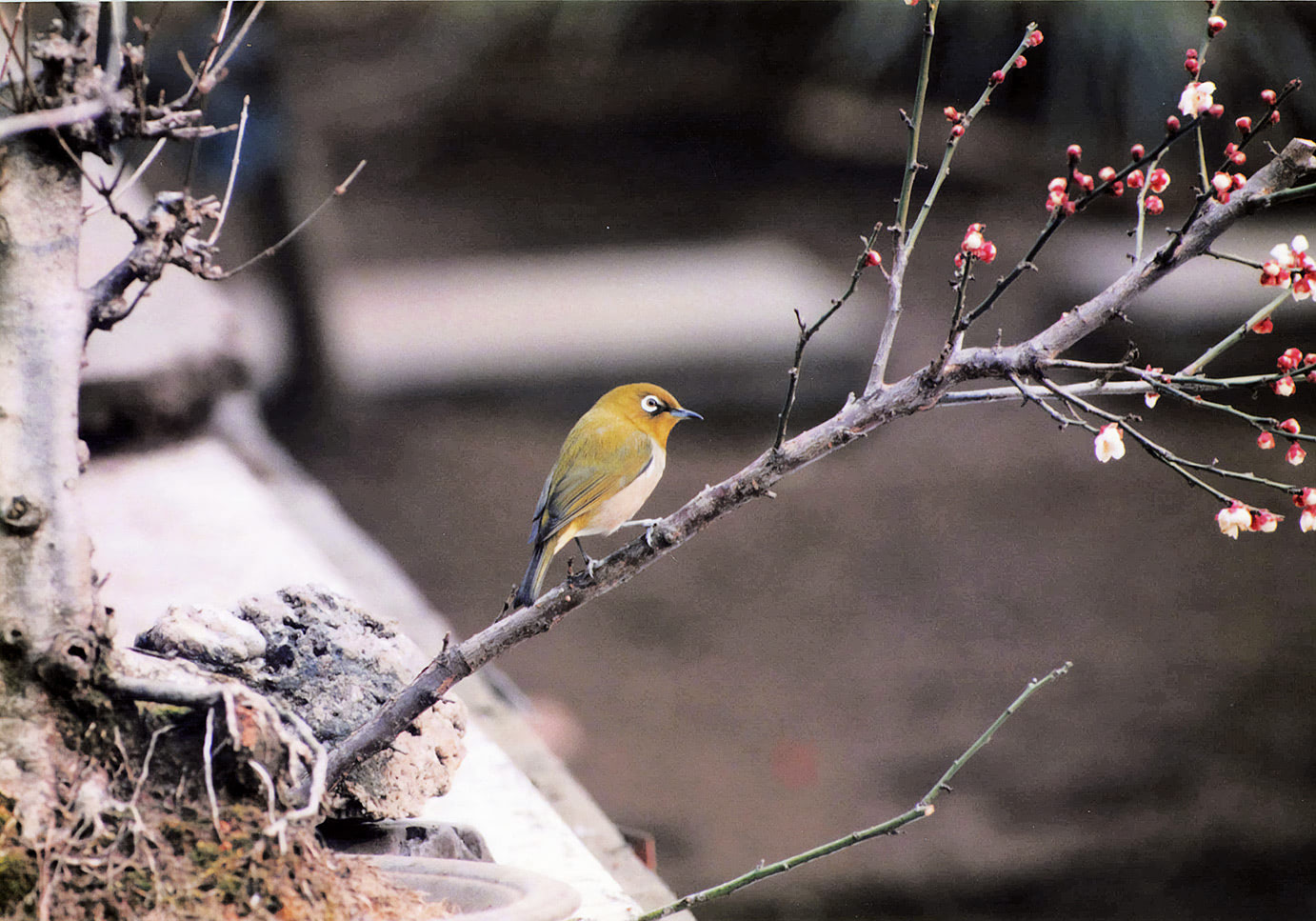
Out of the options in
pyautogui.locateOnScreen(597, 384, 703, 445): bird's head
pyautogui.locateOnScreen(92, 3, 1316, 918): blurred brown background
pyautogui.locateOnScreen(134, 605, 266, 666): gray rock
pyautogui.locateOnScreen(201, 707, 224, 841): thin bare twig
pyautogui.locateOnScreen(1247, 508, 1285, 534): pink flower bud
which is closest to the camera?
pyautogui.locateOnScreen(201, 707, 224, 841): thin bare twig

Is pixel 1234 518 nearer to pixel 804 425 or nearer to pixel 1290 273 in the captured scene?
pixel 1290 273

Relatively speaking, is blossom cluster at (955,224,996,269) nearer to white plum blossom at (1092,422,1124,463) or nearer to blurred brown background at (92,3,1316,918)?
white plum blossom at (1092,422,1124,463)

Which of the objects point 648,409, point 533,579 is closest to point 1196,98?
point 648,409

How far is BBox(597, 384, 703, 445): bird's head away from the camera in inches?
52.7

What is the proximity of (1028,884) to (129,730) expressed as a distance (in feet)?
5.58

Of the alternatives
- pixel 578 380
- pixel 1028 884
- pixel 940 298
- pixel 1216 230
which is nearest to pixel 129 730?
pixel 578 380

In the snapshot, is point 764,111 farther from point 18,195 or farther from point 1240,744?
point 1240,744

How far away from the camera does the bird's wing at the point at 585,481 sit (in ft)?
4.22

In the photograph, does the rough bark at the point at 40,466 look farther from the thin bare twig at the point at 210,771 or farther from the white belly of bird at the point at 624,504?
the white belly of bird at the point at 624,504

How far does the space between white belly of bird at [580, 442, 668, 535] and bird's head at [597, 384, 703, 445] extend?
3cm

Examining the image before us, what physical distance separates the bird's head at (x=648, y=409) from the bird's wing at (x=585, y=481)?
0.06 feet

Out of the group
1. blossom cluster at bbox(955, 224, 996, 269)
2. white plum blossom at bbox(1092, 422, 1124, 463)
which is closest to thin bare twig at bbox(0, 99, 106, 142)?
blossom cluster at bbox(955, 224, 996, 269)

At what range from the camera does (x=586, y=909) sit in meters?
1.45

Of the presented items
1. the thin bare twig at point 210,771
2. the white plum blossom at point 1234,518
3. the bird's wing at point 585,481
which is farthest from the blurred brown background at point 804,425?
the white plum blossom at point 1234,518
